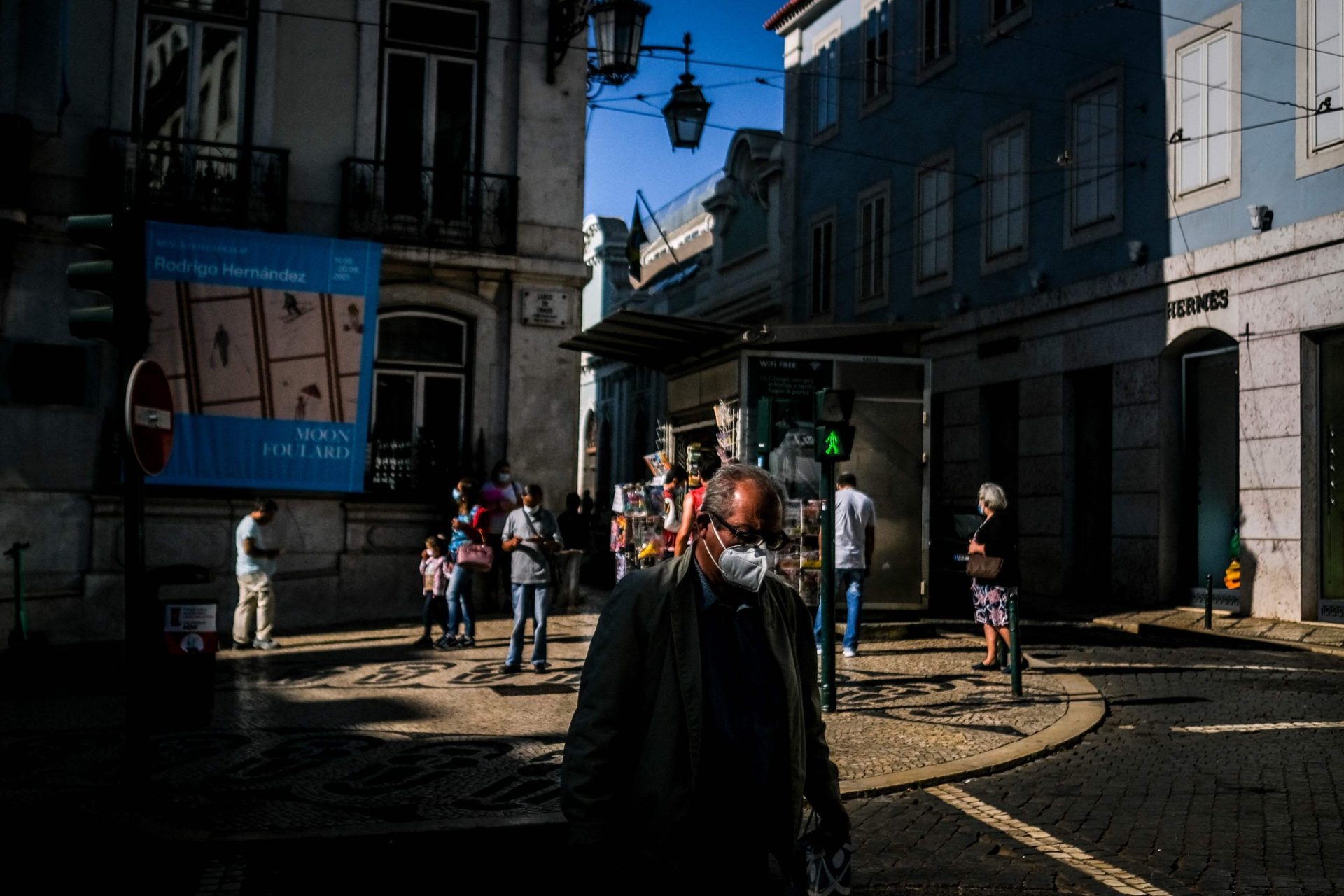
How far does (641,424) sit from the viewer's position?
Answer: 41875mm

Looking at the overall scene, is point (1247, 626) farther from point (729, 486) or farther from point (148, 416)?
point (729, 486)

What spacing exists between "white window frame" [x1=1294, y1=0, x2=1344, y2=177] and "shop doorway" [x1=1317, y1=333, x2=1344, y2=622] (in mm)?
2137

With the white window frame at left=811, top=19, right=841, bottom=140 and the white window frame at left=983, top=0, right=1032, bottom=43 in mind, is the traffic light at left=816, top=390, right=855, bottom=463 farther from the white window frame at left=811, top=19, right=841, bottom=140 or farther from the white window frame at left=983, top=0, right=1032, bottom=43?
the white window frame at left=811, top=19, right=841, bottom=140

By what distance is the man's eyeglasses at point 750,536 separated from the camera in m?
3.41

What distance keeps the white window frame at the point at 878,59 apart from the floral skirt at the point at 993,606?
56.8 ft

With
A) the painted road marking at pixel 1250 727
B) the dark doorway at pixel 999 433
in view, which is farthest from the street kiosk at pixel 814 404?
the dark doorway at pixel 999 433

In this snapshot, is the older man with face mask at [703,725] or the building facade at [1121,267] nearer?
the older man with face mask at [703,725]

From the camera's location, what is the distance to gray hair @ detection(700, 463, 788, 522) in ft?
11.4

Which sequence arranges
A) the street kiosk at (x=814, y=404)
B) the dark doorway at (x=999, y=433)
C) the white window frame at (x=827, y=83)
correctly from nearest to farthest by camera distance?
1. the street kiosk at (x=814, y=404)
2. the dark doorway at (x=999, y=433)
3. the white window frame at (x=827, y=83)

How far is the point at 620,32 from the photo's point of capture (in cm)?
1652

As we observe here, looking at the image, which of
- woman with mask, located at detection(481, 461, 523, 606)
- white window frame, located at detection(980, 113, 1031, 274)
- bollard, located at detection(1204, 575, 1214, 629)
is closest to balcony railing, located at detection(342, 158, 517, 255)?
woman with mask, located at detection(481, 461, 523, 606)

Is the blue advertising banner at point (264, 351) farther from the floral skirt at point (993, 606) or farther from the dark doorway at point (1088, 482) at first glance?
the dark doorway at point (1088, 482)

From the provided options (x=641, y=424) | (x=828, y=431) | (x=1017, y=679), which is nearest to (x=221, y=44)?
(x=828, y=431)

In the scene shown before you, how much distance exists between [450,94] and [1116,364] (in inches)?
409
